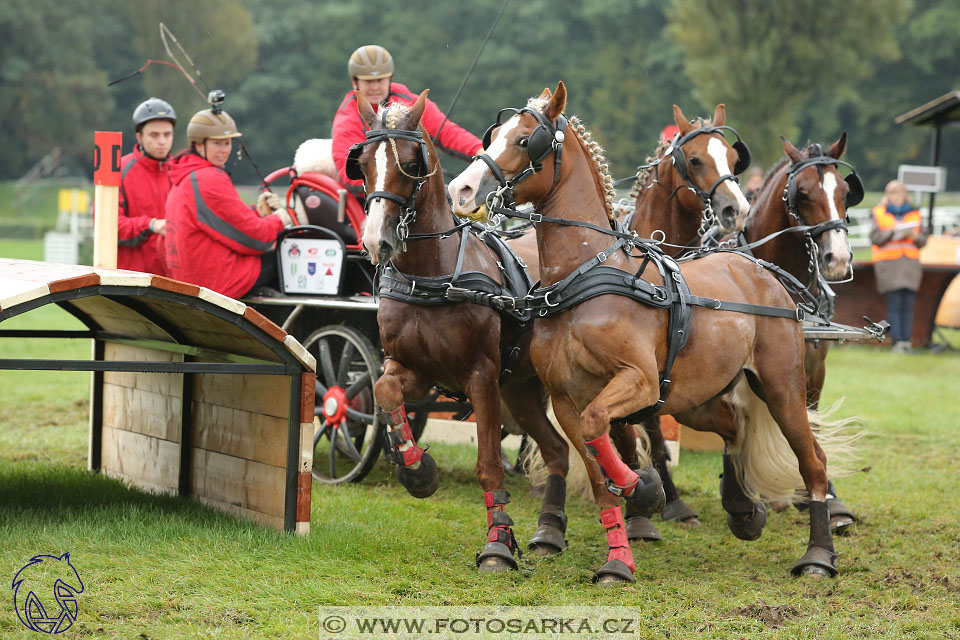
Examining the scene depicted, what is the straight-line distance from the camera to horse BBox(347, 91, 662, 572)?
5035mm

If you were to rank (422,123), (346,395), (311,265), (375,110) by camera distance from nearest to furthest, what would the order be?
(422,123)
(375,110)
(346,395)
(311,265)

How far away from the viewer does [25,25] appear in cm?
4003

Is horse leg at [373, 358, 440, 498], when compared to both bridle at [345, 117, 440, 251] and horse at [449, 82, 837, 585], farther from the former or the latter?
horse at [449, 82, 837, 585]

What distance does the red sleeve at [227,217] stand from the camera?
6762mm

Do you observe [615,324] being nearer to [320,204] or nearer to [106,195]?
[320,204]

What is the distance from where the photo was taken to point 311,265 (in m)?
7.06

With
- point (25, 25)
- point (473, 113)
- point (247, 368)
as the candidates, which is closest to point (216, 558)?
point (247, 368)

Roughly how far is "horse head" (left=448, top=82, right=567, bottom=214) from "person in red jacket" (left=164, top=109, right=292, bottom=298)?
2550 millimetres

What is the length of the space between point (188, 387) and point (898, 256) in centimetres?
1108

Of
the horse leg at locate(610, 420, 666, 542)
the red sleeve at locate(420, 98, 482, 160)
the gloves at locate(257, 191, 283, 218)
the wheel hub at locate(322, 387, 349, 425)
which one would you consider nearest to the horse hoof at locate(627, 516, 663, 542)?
the horse leg at locate(610, 420, 666, 542)

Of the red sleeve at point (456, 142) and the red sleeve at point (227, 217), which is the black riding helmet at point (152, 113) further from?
the red sleeve at point (456, 142)

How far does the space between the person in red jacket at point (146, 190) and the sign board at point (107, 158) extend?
0.80 meters

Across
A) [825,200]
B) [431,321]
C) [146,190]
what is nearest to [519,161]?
[431,321]

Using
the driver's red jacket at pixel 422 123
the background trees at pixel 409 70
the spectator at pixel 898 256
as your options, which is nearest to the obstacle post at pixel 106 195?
the driver's red jacket at pixel 422 123
